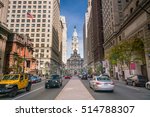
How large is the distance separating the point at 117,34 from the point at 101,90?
40.4 meters

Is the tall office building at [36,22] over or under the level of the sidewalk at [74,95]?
over

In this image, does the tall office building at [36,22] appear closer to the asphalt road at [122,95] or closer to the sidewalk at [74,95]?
the sidewalk at [74,95]

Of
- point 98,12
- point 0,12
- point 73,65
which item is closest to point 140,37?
point 0,12

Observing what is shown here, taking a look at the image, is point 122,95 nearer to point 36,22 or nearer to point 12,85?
point 12,85

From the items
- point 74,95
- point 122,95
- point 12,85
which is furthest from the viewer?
point 122,95

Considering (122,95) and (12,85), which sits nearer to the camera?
(12,85)

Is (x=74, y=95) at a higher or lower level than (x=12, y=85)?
lower

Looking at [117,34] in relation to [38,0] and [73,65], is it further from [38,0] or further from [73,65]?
[73,65]

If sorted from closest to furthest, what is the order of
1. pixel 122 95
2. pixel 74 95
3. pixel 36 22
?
pixel 74 95 → pixel 122 95 → pixel 36 22

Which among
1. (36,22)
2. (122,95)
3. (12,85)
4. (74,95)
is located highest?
(36,22)

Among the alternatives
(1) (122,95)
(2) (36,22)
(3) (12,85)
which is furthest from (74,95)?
(2) (36,22)

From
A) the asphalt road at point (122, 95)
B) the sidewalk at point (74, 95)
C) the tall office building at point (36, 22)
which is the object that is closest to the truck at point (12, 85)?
the sidewalk at point (74, 95)

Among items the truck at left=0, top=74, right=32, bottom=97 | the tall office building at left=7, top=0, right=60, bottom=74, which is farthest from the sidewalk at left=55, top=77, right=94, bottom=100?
the tall office building at left=7, top=0, right=60, bottom=74

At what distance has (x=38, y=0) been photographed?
90.7 m
